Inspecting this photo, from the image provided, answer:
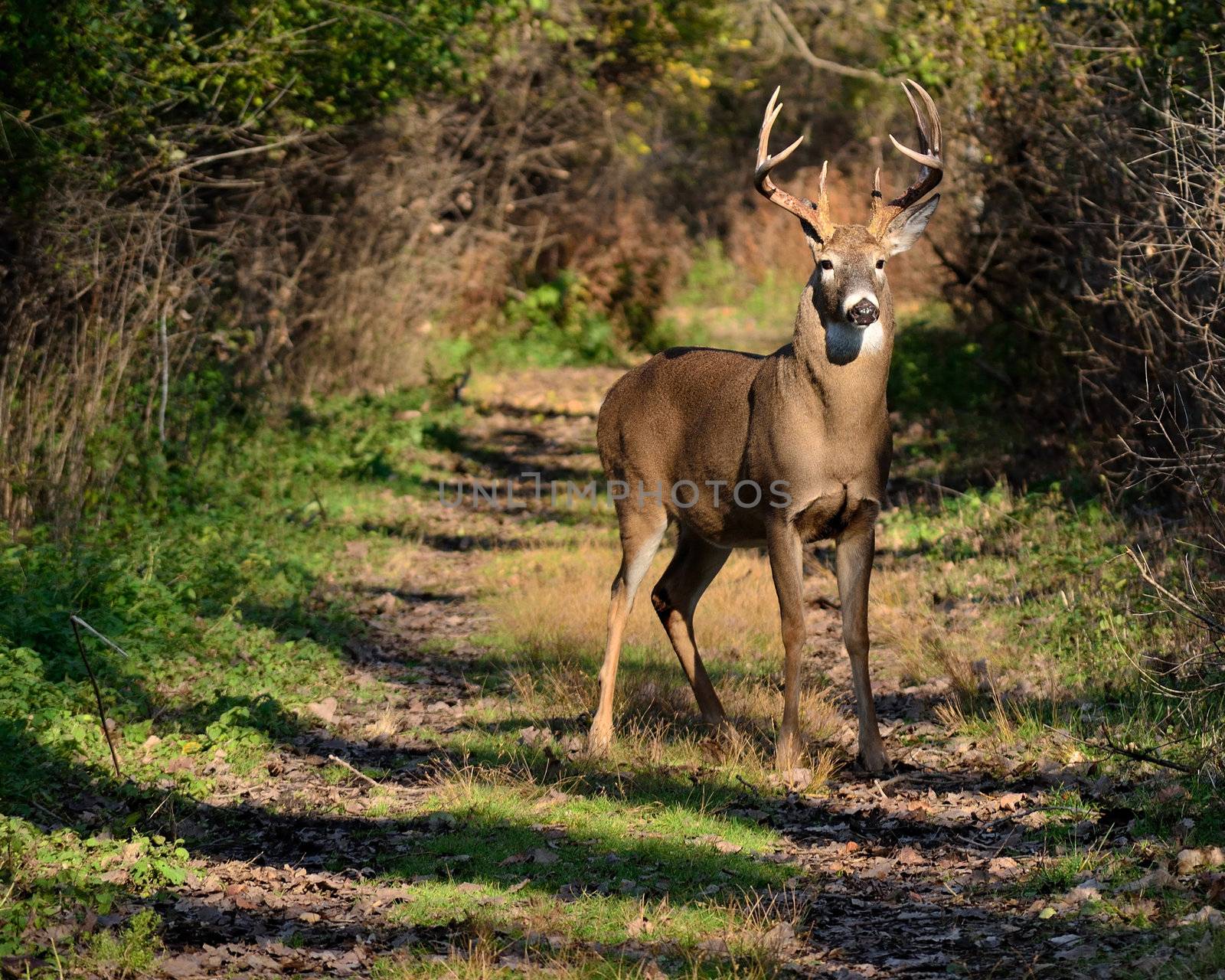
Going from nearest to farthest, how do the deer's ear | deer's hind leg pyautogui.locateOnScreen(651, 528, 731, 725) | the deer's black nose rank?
the deer's black nose < the deer's ear < deer's hind leg pyautogui.locateOnScreen(651, 528, 731, 725)

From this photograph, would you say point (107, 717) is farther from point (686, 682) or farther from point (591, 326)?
point (591, 326)

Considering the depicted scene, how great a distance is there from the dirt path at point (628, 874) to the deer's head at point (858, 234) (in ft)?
7.03

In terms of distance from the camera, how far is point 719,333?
2473 cm

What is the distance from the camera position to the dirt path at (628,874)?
5059 millimetres

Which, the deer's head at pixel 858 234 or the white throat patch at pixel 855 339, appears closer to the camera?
the deer's head at pixel 858 234

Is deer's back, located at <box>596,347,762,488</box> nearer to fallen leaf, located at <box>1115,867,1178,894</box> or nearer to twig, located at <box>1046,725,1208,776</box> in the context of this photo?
twig, located at <box>1046,725,1208,776</box>

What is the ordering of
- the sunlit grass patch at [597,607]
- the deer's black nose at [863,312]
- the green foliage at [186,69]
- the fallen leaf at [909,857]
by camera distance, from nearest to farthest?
the fallen leaf at [909,857] → the deer's black nose at [863,312] → the sunlit grass patch at [597,607] → the green foliage at [186,69]

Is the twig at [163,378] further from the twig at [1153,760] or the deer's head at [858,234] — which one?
the twig at [1153,760]

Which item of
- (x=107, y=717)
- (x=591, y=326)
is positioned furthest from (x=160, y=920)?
(x=591, y=326)

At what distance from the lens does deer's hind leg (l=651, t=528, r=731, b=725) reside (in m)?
8.16

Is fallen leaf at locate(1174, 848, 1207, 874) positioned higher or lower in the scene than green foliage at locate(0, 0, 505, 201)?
lower

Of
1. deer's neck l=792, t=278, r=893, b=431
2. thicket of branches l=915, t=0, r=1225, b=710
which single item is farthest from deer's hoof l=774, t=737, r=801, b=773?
thicket of branches l=915, t=0, r=1225, b=710

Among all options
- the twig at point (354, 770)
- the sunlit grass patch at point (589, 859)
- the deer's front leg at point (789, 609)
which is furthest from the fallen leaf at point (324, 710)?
the deer's front leg at point (789, 609)

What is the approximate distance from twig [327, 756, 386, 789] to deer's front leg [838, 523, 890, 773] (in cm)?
222
